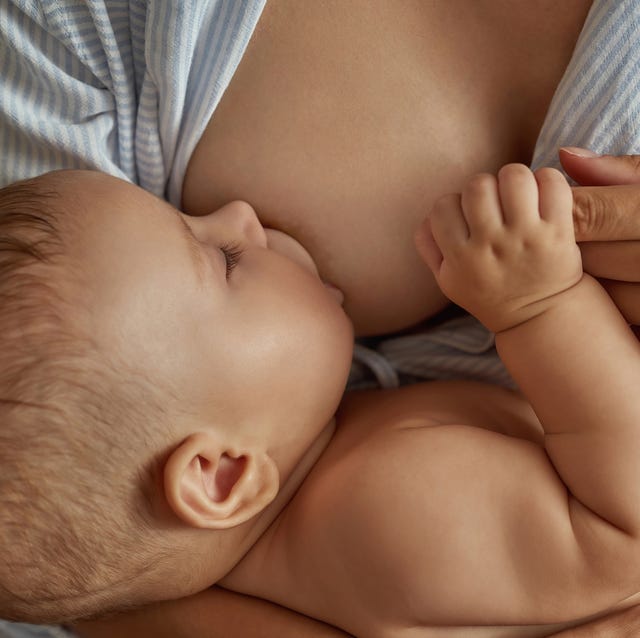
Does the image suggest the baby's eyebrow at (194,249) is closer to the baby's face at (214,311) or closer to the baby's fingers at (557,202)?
the baby's face at (214,311)

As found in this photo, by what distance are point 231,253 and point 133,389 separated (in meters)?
0.25

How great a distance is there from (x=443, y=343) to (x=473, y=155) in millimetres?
351

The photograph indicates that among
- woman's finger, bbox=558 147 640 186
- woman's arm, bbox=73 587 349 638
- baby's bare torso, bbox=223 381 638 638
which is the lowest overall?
woman's arm, bbox=73 587 349 638

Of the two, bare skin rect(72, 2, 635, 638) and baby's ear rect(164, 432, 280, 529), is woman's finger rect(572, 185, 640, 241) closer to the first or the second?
bare skin rect(72, 2, 635, 638)

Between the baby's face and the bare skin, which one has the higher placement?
the bare skin

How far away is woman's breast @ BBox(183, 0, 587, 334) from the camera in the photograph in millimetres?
1078

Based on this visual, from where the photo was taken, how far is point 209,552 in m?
1.09

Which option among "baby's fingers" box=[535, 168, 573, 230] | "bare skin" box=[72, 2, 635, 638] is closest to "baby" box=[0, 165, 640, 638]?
"baby's fingers" box=[535, 168, 573, 230]

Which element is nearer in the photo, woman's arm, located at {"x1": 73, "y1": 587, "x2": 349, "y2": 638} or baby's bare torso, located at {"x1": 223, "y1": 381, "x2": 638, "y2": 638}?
baby's bare torso, located at {"x1": 223, "y1": 381, "x2": 638, "y2": 638}

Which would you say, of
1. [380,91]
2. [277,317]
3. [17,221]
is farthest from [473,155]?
[17,221]

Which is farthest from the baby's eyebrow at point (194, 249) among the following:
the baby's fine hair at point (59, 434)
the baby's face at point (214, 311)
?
the baby's fine hair at point (59, 434)

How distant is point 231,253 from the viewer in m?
1.12

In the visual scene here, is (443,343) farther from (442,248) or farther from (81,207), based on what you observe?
(81,207)

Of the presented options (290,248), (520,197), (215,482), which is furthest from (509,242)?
(215,482)
